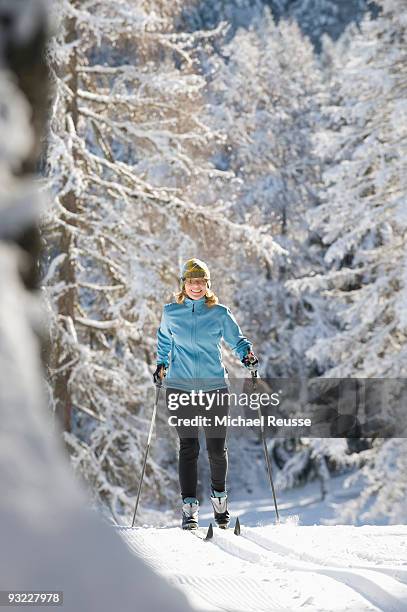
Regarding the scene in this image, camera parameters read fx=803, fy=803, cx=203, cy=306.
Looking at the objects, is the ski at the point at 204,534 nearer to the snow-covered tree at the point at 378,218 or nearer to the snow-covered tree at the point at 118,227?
the snow-covered tree at the point at 118,227

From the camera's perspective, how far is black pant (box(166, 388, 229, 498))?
5.30m

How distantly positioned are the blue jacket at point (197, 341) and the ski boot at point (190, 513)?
813 mm

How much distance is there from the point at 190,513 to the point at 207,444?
1.55 ft

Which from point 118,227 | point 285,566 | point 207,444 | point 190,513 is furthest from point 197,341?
point 118,227

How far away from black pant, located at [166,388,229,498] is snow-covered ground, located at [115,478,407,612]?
1.18 feet

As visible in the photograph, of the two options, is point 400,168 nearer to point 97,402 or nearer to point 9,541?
point 97,402

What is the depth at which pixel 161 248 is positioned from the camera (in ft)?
32.4

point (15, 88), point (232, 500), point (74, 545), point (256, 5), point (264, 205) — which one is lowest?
point (232, 500)

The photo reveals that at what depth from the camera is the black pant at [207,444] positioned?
209 inches

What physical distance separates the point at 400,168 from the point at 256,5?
229ft

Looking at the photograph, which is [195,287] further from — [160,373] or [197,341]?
[160,373]

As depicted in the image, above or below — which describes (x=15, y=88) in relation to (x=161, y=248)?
below

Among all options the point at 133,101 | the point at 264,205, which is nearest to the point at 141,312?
the point at 133,101

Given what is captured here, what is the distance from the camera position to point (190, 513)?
17.7 feet
